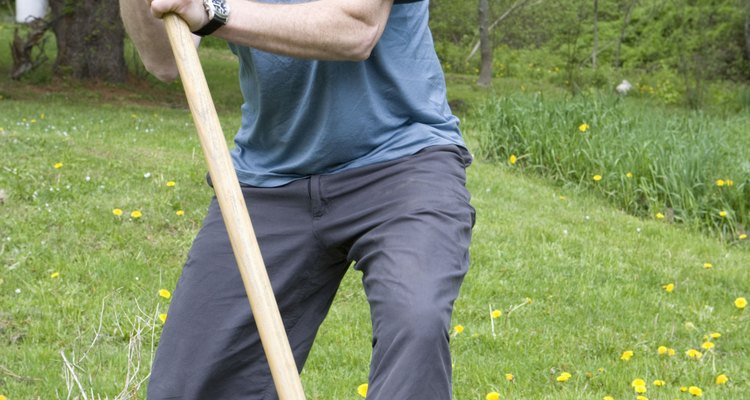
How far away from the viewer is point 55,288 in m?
4.75

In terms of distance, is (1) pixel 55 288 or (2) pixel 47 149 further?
(2) pixel 47 149

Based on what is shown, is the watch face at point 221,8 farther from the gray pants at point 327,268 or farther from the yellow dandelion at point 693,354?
the yellow dandelion at point 693,354

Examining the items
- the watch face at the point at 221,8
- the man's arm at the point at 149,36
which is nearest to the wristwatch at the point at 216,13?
the watch face at the point at 221,8

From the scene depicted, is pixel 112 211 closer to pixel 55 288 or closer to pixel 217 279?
pixel 55 288

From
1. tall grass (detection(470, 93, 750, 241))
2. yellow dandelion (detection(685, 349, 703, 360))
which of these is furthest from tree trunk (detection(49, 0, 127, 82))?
yellow dandelion (detection(685, 349, 703, 360))

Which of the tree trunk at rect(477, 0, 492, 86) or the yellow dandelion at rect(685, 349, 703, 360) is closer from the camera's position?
the yellow dandelion at rect(685, 349, 703, 360)

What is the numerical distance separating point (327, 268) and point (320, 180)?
0.73 ft

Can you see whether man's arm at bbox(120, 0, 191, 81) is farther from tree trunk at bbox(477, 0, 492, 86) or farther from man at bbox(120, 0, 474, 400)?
tree trunk at bbox(477, 0, 492, 86)

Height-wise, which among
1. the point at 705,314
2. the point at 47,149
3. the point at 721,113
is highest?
the point at 705,314

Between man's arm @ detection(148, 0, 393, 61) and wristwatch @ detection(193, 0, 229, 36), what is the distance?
0.01 m

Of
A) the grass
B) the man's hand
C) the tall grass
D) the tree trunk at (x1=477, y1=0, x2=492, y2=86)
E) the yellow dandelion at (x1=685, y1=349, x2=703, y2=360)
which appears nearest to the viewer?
the man's hand

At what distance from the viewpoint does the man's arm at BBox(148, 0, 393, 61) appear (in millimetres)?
2029

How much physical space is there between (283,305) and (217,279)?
170mm

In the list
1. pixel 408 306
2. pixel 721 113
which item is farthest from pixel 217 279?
pixel 721 113
